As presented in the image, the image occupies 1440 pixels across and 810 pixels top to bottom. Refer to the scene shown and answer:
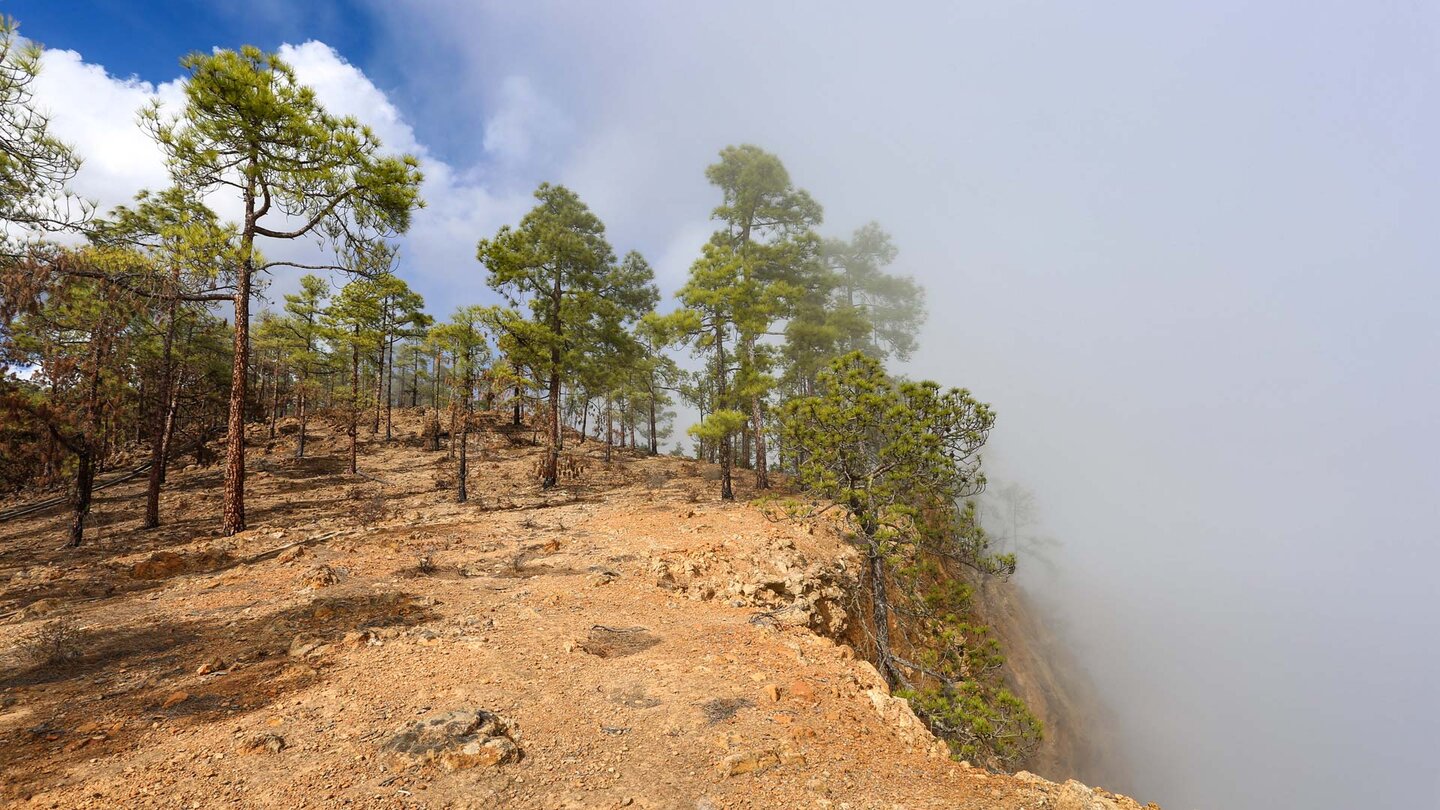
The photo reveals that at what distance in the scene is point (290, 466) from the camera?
24.5 metres

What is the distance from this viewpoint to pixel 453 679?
20.8 feet

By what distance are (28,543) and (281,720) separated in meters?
16.6

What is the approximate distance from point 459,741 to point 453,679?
1489 mm

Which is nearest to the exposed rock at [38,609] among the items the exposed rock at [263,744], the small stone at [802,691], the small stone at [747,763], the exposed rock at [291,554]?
the exposed rock at [291,554]

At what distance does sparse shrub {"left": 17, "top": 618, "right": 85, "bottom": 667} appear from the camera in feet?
21.0

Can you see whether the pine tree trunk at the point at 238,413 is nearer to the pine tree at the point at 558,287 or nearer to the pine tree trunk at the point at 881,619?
the pine tree at the point at 558,287

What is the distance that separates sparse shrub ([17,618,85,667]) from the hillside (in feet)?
0.18

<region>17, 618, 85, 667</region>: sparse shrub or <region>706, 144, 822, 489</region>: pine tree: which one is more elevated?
<region>706, 144, 822, 489</region>: pine tree

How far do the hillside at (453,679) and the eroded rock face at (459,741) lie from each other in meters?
0.03

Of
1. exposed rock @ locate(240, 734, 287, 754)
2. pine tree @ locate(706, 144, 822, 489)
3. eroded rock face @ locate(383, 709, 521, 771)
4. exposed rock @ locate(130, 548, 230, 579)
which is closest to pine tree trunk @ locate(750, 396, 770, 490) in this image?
pine tree @ locate(706, 144, 822, 489)

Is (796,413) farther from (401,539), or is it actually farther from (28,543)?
(28,543)

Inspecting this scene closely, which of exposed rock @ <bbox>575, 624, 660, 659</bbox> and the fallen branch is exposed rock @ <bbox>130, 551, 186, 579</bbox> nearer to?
the fallen branch

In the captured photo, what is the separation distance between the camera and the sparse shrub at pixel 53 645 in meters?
6.41

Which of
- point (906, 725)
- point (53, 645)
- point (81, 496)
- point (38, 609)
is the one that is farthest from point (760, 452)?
point (81, 496)
